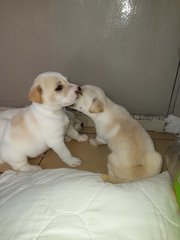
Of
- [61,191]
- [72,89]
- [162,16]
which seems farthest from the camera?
[162,16]

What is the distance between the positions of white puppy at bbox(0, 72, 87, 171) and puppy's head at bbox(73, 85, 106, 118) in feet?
0.31

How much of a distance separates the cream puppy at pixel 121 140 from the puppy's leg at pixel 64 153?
234 millimetres

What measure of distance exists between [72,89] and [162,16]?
2.64 feet

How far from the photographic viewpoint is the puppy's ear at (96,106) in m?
1.64

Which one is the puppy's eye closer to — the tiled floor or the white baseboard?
the tiled floor

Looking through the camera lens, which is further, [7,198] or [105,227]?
[7,198]

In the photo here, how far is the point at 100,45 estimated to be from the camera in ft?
6.49

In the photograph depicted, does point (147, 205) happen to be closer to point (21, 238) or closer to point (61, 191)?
point (61, 191)

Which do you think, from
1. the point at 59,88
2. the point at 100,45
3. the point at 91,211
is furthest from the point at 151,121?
the point at 91,211

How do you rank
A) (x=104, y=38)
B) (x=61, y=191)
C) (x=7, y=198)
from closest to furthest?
1. (x=61, y=191)
2. (x=7, y=198)
3. (x=104, y=38)

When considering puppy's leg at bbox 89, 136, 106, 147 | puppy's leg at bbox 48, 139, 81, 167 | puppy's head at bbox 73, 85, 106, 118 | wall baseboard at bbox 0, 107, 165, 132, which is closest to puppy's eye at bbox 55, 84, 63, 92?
puppy's head at bbox 73, 85, 106, 118

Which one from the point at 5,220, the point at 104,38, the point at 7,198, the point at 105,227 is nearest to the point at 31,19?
the point at 104,38

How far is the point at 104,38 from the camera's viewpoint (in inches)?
76.8

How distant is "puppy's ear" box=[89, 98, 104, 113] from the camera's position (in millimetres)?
1636
